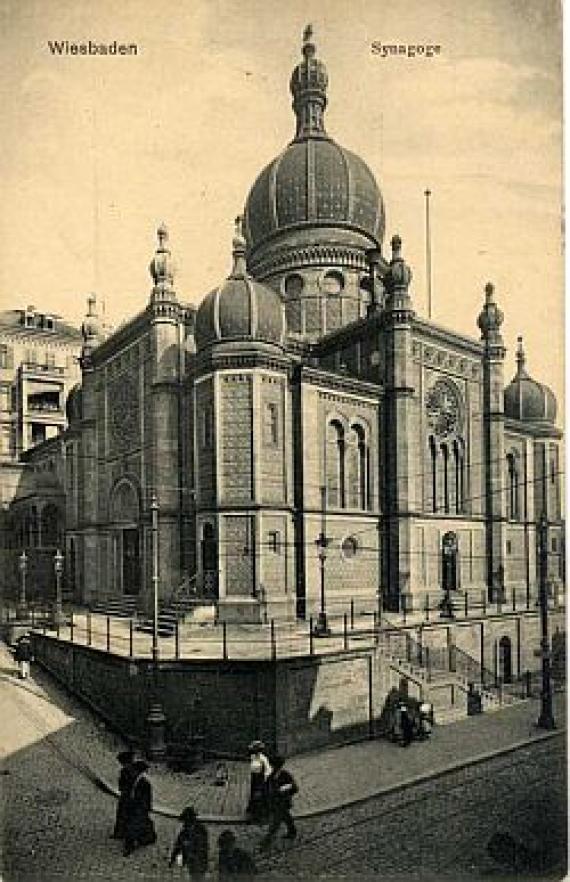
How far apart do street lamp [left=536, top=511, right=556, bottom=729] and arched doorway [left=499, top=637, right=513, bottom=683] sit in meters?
0.38

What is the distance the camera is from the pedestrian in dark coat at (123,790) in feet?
21.1

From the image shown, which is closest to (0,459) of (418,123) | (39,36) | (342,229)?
(39,36)

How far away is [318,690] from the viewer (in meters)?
7.81

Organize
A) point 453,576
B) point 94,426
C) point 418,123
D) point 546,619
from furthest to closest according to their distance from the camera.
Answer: point 453,576 < point 94,426 < point 546,619 < point 418,123

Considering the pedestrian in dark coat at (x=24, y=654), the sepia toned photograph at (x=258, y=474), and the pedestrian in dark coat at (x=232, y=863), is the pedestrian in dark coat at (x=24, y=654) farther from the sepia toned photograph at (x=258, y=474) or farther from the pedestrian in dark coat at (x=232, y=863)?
the pedestrian in dark coat at (x=232, y=863)

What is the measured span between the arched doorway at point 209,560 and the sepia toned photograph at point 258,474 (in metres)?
0.03

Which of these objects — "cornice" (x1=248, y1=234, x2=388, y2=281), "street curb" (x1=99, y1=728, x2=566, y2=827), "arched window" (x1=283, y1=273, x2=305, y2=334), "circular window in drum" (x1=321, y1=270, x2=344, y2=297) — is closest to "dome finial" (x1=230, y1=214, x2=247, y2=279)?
"arched window" (x1=283, y1=273, x2=305, y2=334)

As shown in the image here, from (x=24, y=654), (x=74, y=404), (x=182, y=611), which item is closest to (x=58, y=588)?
(x=24, y=654)

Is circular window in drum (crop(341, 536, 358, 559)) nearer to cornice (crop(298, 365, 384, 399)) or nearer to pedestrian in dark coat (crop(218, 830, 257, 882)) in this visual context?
cornice (crop(298, 365, 384, 399))

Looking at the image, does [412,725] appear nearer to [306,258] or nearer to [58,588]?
[58,588]

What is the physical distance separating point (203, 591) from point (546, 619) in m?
3.41

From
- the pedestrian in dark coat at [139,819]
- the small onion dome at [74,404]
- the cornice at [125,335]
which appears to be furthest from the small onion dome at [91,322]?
the pedestrian in dark coat at [139,819]

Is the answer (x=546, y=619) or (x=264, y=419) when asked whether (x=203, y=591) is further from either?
(x=546, y=619)

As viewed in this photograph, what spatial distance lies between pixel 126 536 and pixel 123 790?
250cm
